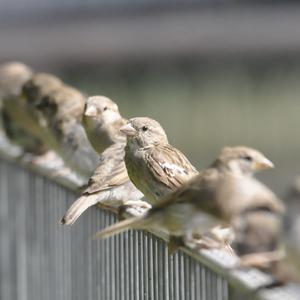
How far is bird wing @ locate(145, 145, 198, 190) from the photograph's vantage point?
596 centimetres

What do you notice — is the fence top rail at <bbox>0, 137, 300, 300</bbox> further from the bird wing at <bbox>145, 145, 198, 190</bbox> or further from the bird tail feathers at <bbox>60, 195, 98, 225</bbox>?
the bird wing at <bbox>145, 145, 198, 190</bbox>

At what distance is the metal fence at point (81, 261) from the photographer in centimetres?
429

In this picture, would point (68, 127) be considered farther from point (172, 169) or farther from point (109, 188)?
point (172, 169)

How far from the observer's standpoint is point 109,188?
627cm

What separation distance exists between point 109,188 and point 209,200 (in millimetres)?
1750

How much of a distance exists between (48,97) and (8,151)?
1.47 feet

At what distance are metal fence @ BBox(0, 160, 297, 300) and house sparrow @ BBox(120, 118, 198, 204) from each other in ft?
1.00

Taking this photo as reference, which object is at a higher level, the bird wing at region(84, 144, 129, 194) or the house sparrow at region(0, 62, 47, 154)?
the house sparrow at region(0, 62, 47, 154)

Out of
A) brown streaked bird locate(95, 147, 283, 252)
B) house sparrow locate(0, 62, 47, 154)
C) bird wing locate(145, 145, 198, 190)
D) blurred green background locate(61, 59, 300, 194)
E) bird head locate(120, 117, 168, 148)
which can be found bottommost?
brown streaked bird locate(95, 147, 283, 252)

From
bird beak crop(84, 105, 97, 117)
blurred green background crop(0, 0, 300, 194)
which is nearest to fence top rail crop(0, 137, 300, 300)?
bird beak crop(84, 105, 97, 117)

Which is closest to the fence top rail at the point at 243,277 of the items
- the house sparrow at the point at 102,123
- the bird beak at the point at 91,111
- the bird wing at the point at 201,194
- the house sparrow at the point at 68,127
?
the bird wing at the point at 201,194

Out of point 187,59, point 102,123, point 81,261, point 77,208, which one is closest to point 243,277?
point 77,208

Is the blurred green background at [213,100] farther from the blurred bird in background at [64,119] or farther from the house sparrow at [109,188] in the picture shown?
the house sparrow at [109,188]

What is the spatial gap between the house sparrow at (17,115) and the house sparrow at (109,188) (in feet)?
6.89
